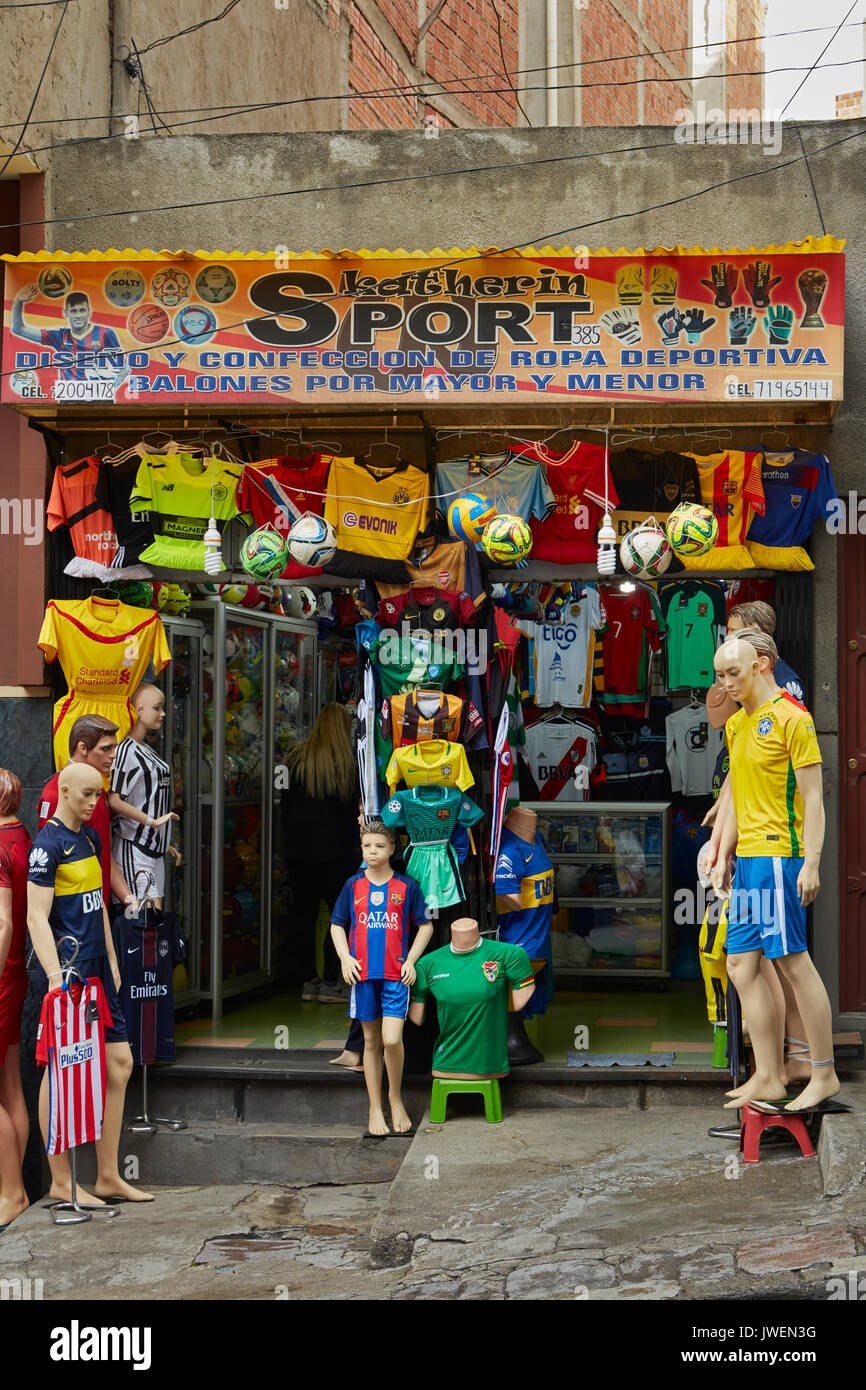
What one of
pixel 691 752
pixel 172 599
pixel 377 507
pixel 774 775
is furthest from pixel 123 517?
pixel 691 752

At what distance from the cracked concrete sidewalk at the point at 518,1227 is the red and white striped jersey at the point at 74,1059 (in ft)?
1.40

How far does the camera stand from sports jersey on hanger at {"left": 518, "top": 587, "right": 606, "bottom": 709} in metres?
9.87

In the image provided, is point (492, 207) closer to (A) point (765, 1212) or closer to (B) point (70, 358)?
(B) point (70, 358)

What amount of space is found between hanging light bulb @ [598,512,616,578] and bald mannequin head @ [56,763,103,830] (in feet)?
8.75

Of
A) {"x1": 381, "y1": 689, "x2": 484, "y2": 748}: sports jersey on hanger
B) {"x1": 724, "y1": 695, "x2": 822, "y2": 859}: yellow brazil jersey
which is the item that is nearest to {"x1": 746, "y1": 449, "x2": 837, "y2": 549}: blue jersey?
{"x1": 724, "y1": 695, "x2": 822, "y2": 859}: yellow brazil jersey

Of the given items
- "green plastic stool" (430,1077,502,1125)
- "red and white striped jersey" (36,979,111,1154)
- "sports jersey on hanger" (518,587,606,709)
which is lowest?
"green plastic stool" (430,1077,502,1125)

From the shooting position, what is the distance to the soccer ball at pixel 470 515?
723 cm

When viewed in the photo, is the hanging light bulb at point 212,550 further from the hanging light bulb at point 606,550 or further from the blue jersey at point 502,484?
the hanging light bulb at point 606,550

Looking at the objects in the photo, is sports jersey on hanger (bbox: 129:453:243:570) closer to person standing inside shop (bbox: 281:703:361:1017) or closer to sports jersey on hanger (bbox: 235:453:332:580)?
sports jersey on hanger (bbox: 235:453:332:580)

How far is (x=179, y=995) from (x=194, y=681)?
1892 millimetres

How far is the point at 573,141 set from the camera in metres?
7.64

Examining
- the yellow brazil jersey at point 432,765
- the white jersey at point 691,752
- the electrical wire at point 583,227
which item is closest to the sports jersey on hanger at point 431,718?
the yellow brazil jersey at point 432,765

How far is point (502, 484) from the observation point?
738cm

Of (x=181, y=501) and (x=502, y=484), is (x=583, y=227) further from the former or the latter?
(x=181, y=501)
